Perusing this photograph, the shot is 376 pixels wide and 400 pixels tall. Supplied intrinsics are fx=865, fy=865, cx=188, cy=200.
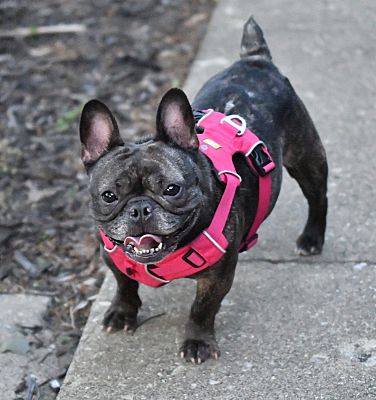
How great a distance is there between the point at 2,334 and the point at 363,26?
15.1 feet

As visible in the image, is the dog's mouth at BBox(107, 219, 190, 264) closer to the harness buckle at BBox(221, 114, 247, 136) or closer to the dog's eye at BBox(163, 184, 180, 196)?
the dog's eye at BBox(163, 184, 180, 196)

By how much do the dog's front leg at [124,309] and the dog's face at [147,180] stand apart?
2.16ft

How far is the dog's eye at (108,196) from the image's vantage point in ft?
11.1

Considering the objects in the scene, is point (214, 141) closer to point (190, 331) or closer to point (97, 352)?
point (190, 331)

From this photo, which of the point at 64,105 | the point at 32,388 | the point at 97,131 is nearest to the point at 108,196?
the point at 97,131

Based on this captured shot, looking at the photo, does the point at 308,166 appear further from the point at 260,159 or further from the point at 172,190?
the point at 172,190

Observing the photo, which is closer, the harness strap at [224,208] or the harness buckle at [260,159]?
the harness strap at [224,208]

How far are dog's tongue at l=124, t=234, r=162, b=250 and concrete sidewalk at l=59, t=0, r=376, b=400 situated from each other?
0.77 meters

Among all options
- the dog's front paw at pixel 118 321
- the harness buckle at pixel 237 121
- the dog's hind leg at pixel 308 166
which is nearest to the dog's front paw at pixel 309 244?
the dog's hind leg at pixel 308 166

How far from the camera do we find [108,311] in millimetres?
4176

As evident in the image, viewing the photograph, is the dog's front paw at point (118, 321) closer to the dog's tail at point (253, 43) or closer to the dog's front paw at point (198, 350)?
the dog's front paw at point (198, 350)

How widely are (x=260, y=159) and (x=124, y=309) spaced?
3.14ft

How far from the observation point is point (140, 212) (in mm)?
3281

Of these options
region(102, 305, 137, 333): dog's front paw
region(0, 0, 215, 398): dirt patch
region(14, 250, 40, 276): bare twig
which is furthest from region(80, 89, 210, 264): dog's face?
region(14, 250, 40, 276): bare twig
